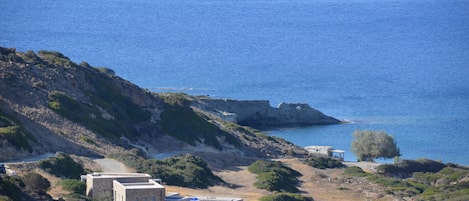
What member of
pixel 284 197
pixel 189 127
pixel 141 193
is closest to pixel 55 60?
pixel 189 127

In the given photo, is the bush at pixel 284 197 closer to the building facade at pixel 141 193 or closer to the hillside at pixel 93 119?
the hillside at pixel 93 119

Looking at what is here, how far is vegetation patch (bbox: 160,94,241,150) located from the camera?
235ft

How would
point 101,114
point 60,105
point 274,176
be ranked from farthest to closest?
point 101,114 → point 60,105 → point 274,176

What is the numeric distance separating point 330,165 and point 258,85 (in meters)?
57.3

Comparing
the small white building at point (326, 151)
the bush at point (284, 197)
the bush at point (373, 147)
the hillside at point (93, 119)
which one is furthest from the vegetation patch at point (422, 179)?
the hillside at point (93, 119)

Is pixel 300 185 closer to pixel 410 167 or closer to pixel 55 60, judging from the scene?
pixel 410 167

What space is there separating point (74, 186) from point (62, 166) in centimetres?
511

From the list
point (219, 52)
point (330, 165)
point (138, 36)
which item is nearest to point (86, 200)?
point (330, 165)

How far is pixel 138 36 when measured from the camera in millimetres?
189000

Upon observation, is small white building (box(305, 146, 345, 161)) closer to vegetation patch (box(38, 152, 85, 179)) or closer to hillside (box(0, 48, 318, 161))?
hillside (box(0, 48, 318, 161))

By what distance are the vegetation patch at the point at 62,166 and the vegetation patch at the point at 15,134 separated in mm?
2302

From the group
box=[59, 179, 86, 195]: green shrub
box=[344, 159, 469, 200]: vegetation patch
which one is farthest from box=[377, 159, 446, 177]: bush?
box=[59, 179, 86, 195]: green shrub

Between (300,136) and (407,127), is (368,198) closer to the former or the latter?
(300,136)

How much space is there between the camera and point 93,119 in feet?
219
